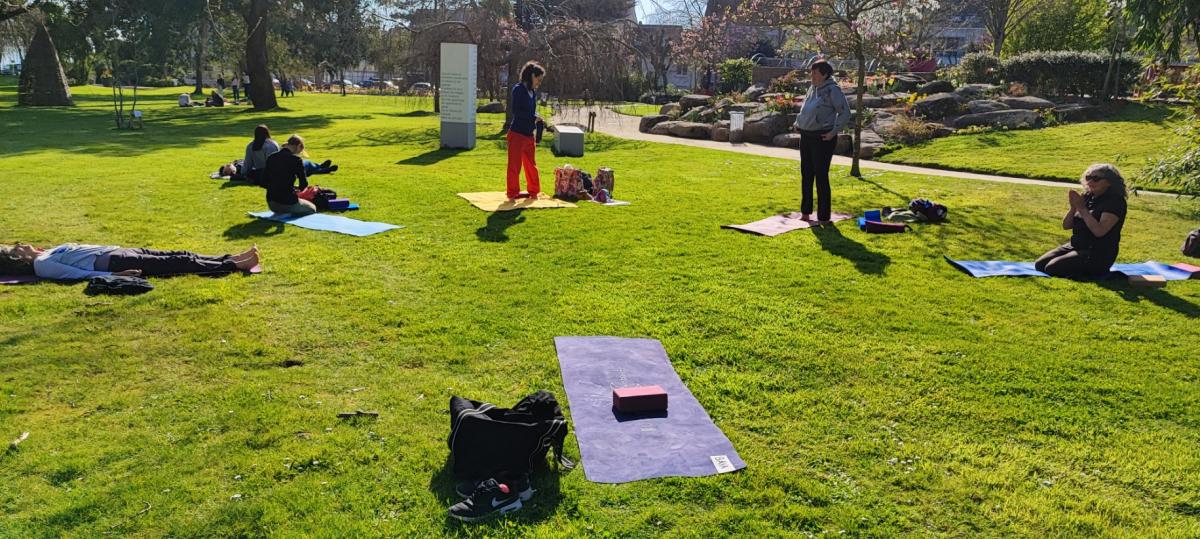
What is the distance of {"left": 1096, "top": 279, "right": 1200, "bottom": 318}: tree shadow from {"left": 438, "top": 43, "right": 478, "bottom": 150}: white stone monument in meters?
13.5

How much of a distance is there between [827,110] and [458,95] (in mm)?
11027

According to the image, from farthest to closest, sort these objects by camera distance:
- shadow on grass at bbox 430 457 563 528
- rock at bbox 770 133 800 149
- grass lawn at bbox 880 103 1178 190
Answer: rock at bbox 770 133 800 149 → grass lawn at bbox 880 103 1178 190 → shadow on grass at bbox 430 457 563 528

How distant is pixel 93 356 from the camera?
4957mm

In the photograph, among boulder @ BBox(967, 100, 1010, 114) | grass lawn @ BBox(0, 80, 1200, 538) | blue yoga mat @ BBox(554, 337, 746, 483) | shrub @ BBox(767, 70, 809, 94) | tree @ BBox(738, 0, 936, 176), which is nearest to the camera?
grass lawn @ BBox(0, 80, 1200, 538)

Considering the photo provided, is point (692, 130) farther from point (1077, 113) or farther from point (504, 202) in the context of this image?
point (504, 202)

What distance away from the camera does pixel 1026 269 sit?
763 centimetres

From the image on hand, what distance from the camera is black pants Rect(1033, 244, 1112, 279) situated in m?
7.27

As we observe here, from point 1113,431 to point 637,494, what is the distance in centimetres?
273

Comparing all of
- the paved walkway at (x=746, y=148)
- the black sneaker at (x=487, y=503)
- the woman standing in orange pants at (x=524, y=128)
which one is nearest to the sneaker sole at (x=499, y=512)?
the black sneaker at (x=487, y=503)

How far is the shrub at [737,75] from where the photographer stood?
36375 mm

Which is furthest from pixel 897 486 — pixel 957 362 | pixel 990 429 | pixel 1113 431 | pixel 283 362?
pixel 283 362

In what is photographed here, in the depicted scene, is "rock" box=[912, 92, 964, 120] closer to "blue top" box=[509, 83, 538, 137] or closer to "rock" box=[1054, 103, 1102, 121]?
"rock" box=[1054, 103, 1102, 121]

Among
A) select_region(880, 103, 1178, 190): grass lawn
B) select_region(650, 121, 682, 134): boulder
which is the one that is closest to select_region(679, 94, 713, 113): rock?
select_region(650, 121, 682, 134): boulder

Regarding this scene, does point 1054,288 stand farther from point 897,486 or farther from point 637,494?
point 637,494
